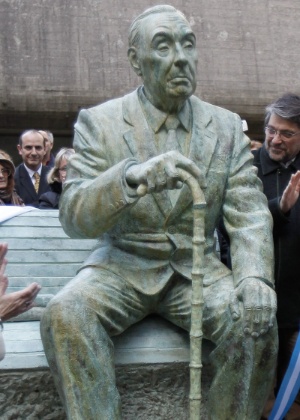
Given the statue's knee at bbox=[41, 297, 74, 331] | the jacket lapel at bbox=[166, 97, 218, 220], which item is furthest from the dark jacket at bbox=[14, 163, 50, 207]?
the statue's knee at bbox=[41, 297, 74, 331]

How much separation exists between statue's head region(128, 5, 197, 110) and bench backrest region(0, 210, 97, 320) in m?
1.11

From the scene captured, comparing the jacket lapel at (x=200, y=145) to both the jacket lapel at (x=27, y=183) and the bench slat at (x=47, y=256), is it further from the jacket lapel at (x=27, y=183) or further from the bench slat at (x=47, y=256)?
the jacket lapel at (x=27, y=183)

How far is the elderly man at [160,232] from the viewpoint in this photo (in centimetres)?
441

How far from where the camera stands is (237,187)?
4.88m

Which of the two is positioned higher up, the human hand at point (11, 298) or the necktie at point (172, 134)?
the necktie at point (172, 134)

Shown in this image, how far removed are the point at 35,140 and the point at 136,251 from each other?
3.48 meters

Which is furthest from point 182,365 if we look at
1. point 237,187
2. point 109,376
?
point 237,187

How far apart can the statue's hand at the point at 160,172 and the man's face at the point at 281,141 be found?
141cm

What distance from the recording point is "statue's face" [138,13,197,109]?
4715 mm

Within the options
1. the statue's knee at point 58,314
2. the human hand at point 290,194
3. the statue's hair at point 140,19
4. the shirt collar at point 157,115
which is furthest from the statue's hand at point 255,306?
the statue's hair at point 140,19

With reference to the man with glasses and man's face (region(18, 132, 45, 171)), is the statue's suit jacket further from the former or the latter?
man's face (region(18, 132, 45, 171))

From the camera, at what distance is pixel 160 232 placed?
15.7ft

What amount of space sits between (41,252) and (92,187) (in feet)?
3.68

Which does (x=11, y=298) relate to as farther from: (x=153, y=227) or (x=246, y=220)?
(x=246, y=220)
